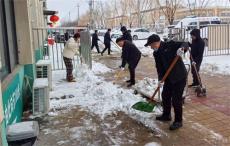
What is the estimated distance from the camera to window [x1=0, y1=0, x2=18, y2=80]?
5.63 meters

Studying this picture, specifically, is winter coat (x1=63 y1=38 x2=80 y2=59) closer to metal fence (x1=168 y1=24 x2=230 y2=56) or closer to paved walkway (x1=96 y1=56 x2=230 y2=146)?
paved walkway (x1=96 y1=56 x2=230 y2=146)

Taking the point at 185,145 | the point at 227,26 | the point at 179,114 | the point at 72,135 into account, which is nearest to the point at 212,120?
the point at 179,114

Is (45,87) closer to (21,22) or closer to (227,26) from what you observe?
(21,22)

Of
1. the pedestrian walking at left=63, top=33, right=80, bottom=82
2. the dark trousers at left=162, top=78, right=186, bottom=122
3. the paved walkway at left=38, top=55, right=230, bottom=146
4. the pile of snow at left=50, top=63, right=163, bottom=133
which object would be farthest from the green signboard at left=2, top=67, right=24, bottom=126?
the pedestrian walking at left=63, top=33, right=80, bottom=82

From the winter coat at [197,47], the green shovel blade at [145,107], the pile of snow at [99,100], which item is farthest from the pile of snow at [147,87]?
the green shovel blade at [145,107]

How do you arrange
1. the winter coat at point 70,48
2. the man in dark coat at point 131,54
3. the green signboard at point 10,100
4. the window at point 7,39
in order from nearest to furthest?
the green signboard at point 10,100, the window at point 7,39, the man in dark coat at point 131,54, the winter coat at point 70,48

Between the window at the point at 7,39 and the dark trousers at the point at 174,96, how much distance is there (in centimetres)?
277

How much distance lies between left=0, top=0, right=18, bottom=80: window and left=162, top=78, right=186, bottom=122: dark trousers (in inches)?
109

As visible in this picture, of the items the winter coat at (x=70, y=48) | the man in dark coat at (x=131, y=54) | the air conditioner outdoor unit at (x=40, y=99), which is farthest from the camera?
the winter coat at (x=70, y=48)

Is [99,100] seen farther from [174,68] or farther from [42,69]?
[174,68]

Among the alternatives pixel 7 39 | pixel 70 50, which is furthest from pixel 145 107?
pixel 70 50

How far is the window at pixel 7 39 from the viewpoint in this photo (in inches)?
222

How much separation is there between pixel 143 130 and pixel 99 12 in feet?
256

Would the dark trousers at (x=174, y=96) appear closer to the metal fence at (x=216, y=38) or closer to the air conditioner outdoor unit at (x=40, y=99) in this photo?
the air conditioner outdoor unit at (x=40, y=99)
